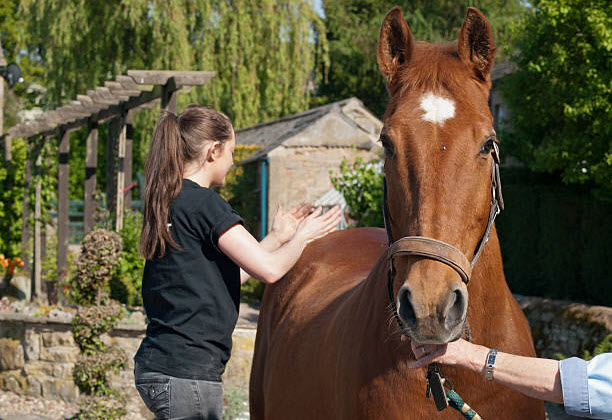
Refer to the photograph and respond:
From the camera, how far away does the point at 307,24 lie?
19234 mm

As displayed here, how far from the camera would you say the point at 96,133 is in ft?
37.8

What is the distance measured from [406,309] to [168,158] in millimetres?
1379

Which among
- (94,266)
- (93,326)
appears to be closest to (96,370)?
(93,326)

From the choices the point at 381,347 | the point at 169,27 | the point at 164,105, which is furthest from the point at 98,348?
the point at 169,27

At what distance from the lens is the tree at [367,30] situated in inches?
1412

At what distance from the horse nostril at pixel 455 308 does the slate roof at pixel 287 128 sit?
49.2ft

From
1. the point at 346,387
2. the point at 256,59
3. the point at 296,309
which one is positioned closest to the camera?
the point at 346,387

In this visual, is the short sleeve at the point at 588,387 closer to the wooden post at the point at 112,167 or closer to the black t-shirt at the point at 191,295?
the black t-shirt at the point at 191,295

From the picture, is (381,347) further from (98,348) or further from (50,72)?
(50,72)

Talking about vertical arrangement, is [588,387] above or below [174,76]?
below

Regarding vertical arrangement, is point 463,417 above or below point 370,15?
below

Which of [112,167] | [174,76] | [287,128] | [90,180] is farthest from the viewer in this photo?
[287,128]

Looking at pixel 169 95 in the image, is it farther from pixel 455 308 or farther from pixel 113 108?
pixel 455 308

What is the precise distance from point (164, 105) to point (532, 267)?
5.49 meters
